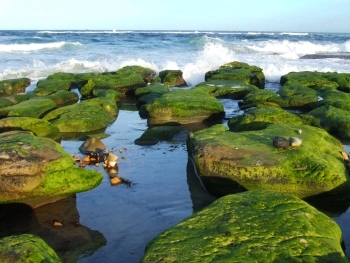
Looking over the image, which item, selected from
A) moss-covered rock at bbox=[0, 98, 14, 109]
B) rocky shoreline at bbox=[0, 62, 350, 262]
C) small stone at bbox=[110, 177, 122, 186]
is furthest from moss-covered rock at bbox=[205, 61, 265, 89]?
small stone at bbox=[110, 177, 122, 186]

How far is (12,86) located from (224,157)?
34.3 feet

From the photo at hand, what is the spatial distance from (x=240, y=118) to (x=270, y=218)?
4708mm

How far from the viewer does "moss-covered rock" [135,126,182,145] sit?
26.8ft

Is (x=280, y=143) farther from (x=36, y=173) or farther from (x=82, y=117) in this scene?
(x=82, y=117)

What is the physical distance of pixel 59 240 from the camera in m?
4.56

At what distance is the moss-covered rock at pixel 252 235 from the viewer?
11.1 feet

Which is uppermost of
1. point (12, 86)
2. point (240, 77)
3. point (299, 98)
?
point (299, 98)

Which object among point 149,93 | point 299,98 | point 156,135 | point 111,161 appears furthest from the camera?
point 149,93

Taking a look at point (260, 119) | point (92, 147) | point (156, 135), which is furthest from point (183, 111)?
point (92, 147)

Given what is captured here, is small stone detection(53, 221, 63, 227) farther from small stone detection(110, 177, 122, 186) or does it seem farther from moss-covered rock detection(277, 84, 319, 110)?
moss-covered rock detection(277, 84, 319, 110)

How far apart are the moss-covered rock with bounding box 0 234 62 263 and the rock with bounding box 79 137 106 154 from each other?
12.5 ft

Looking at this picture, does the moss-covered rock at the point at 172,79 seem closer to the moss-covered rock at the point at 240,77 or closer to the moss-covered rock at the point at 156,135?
the moss-covered rock at the point at 240,77

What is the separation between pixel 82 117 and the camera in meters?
9.20

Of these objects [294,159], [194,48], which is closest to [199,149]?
[294,159]
